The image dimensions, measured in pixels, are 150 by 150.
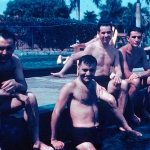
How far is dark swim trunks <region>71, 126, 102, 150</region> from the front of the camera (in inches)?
143

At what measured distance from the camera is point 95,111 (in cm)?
388

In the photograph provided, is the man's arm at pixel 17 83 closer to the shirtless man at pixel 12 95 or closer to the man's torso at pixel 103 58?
the shirtless man at pixel 12 95

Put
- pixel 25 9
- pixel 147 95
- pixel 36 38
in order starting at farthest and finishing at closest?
pixel 25 9 → pixel 36 38 → pixel 147 95

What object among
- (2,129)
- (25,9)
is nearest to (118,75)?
(2,129)

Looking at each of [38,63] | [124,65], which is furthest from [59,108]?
[38,63]

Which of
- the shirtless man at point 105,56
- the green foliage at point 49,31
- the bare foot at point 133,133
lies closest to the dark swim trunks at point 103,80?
the shirtless man at point 105,56

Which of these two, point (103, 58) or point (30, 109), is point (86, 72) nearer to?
point (30, 109)

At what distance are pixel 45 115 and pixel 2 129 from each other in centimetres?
72

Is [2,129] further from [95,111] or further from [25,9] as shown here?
[25,9]

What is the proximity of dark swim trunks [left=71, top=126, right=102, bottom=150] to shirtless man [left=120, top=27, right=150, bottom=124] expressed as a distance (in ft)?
4.84

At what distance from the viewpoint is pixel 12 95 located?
3.41 meters

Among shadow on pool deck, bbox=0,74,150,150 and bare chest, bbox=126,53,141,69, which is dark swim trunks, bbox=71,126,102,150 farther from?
bare chest, bbox=126,53,141,69

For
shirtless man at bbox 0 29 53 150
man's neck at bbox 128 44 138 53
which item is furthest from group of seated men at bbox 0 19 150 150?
man's neck at bbox 128 44 138 53

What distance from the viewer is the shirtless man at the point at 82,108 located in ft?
11.9
